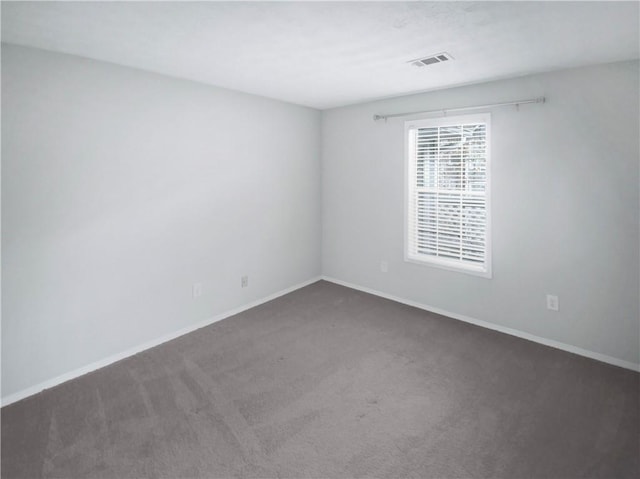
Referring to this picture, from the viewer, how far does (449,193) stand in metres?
3.59

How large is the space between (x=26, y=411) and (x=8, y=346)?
17.2 inches

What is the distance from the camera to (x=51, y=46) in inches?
90.6

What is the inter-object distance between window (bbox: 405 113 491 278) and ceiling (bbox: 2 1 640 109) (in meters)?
0.62

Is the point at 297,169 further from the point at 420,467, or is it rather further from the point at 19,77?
the point at 420,467

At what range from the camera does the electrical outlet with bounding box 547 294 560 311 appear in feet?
9.85

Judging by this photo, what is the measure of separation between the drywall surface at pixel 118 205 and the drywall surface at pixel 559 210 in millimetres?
1721

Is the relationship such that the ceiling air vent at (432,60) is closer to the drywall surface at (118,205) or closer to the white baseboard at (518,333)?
the drywall surface at (118,205)

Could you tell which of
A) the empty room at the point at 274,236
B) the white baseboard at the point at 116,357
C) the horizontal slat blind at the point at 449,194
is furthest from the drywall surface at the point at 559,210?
the white baseboard at the point at 116,357

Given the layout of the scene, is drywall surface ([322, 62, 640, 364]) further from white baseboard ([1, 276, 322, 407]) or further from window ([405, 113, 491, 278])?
white baseboard ([1, 276, 322, 407])

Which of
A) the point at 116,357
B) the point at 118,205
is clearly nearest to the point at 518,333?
the point at 116,357

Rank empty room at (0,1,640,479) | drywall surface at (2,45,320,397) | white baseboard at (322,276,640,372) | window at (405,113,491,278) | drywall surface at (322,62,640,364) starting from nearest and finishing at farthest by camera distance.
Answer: empty room at (0,1,640,479), drywall surface at (2,45,320,397), drywall surface at (322,62,640,364), white baseboard at (322,276,640,372), window at (405,113,491,278)

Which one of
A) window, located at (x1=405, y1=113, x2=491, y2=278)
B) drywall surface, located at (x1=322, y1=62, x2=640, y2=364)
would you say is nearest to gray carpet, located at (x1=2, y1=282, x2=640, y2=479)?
drywall surface, located at (x1=322, y1=62, x2=640, y2=364)

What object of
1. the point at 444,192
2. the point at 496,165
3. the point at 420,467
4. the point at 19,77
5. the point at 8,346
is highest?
the point at 19,77

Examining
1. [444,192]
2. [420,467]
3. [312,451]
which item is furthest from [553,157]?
[312,451]
